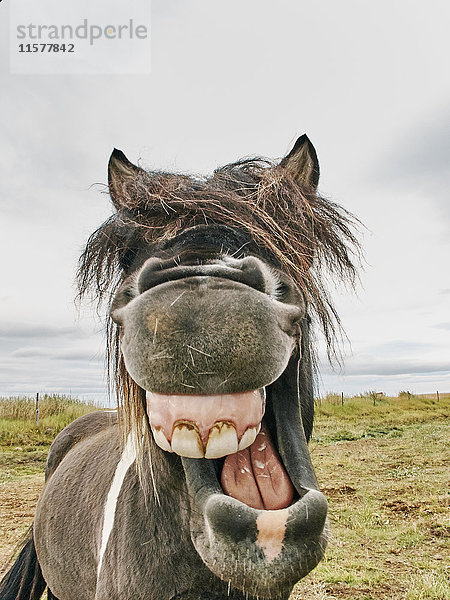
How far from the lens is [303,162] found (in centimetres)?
201

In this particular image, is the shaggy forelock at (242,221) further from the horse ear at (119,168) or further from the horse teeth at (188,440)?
the horse teeth at (188,440)

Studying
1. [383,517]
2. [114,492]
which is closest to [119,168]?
[114,492]

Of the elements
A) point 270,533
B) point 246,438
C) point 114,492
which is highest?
point 246,438

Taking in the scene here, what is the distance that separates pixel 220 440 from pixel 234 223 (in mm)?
701

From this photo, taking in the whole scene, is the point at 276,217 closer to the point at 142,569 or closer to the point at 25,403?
the point at 142,569

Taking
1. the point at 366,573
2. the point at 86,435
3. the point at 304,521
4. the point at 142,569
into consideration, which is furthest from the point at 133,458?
the point at 366,573

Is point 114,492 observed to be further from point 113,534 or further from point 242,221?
point 242,221

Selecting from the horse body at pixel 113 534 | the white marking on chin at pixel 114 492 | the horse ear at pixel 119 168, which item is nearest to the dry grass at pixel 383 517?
the horse body at pixel 113 534

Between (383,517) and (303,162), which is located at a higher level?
(303,162)

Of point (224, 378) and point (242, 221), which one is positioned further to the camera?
point (242, 221)

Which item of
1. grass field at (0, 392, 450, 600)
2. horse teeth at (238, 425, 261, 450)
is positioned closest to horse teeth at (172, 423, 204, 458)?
horse teeth at (238, 425, 261, 450)

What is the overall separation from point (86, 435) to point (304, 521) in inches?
117

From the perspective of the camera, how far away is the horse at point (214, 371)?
1.16 m

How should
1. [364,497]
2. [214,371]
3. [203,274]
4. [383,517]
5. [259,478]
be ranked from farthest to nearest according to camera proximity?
[364,497]
[383,517]
[259,478]
[203,274]
[214,371]
